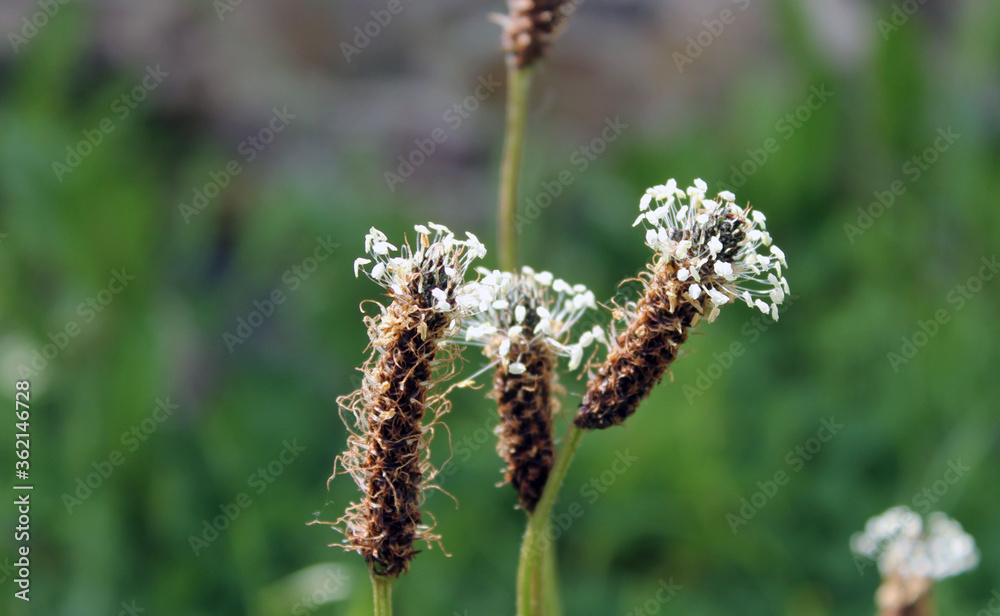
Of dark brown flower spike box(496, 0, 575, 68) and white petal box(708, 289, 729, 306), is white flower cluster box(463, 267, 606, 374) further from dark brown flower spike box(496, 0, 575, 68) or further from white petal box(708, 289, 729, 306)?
dark brown flower spike box(496, 0, 575, 68)

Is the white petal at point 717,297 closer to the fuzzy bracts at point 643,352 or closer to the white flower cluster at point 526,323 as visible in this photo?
the fuzzy bracts at point 643,352

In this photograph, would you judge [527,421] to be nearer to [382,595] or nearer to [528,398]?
[528,398]

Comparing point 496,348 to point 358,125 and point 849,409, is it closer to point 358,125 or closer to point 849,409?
point 849,409

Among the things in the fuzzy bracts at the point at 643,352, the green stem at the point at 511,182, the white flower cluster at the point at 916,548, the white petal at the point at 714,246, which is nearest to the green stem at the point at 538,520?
the fuzzy bracts at the point at 643,352

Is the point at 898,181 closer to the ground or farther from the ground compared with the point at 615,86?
closer to the ground

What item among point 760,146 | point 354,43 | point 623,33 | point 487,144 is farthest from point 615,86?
point 354,43

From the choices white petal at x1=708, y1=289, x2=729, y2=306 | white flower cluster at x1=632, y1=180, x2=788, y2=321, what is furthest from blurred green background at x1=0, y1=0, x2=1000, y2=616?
white petal at x1=708, y1=289, x2=729, y2=306
